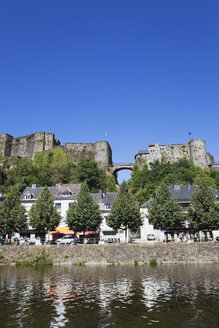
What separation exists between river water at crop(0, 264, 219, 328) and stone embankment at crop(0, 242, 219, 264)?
25.6ft

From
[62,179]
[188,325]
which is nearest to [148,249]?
[188,325]

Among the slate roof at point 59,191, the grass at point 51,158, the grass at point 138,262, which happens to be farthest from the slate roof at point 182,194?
the grass at point 51,158

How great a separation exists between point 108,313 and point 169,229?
90.0 feet

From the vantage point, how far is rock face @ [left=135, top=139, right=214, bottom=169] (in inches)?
3191

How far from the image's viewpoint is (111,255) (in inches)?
1237

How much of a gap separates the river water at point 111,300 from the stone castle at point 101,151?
203ft

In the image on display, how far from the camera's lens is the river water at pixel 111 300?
11750 millimetres

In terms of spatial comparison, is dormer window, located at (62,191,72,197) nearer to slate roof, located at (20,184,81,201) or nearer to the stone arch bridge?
slate roof, located at (20,184,81,201)

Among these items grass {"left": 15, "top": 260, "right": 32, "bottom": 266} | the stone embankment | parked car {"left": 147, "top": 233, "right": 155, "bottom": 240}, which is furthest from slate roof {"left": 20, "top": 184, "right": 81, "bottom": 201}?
grass {"left": 15, "top": 260, "right": 32, "bottom": 266}

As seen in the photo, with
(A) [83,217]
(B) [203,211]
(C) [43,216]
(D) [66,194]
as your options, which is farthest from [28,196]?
(B) [203,211]

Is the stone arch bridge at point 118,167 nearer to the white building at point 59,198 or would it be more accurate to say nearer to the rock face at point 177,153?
the rock face at point 177,153

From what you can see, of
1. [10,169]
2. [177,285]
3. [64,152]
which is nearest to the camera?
[177,285]

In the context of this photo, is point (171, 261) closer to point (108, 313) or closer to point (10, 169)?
point (108, 313)

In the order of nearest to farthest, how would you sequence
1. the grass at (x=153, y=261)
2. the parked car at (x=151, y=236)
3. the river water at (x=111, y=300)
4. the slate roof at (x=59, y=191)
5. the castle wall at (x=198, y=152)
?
the river water at (x=111, y=300), the grass at (x=153, y=261), the parked car at (x=151, y=236), the slate roof at (x=59, y=191), the castle wall at (x=198, y=152)
